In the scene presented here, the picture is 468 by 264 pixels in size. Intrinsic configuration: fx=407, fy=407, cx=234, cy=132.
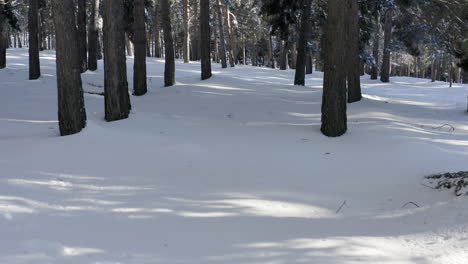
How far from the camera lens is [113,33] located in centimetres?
942

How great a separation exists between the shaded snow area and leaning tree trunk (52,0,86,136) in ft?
1.57

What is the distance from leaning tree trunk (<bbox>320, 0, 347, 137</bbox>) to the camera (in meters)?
8.67

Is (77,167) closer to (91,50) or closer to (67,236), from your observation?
(67,236)

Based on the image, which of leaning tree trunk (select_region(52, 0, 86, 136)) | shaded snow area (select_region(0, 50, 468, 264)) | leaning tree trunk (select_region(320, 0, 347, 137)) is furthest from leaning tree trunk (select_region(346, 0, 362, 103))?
leaning tree trunk (select_region(52, 0, 86, 136))

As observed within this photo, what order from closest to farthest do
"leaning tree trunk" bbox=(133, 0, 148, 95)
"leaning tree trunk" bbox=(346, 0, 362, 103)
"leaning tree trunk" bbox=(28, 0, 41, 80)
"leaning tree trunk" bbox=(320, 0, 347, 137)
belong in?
"leaning tree trunk" bbox=(320, 0, 347, 137), "leaning tree trunk" bbox=(346, 0, 362, 103), "leaning tree trunk" bbox=(133, 0, 148, 95), "leaning tree trunk" bbox=(28, 0, 41, 80)

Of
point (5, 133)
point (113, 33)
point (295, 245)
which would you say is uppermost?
point (113, 33)

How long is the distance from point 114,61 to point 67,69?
1.83 meters

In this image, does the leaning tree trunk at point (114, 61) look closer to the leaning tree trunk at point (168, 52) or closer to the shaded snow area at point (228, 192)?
the shaded snow area at point (228, 192)

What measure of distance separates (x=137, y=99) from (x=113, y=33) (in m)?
4.07

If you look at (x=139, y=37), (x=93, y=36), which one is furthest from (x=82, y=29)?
(x=139, y=37)

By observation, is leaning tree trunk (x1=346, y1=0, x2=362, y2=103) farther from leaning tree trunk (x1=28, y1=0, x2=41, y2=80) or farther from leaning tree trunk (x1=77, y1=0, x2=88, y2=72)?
leaning tree trunk (x1=28, y1=0, x2=41, y2=80)

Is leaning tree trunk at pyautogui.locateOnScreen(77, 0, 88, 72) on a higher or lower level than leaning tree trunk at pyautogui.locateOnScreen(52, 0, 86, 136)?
higher

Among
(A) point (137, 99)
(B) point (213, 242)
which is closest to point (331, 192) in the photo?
(B) point (213, 242)

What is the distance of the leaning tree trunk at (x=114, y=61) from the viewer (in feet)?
30.8
